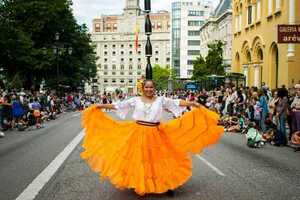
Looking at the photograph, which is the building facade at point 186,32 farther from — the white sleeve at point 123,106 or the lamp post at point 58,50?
the white sleeve at point 123,106

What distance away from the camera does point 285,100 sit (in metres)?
16.1

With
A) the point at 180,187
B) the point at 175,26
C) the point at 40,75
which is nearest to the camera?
the point at 180,187

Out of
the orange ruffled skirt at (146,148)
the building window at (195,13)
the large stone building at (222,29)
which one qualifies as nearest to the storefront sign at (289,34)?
the orange ruffled skirt at (146,148)

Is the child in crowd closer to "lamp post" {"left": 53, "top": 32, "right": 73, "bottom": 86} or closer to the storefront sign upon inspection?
the storefront sign

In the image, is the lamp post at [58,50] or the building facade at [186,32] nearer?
the lamp post at [58,50]

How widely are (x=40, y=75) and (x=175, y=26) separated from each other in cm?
10544

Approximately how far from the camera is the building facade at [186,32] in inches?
5940

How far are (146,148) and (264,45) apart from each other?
32372 millimetres

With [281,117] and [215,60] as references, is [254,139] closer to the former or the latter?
[281,117]

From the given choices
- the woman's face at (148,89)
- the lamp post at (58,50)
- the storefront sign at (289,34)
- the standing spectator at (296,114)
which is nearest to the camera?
the woman's face at (148,89)

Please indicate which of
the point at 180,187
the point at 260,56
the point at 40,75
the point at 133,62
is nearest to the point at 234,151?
the point at 180,187

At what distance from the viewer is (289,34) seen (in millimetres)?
19391

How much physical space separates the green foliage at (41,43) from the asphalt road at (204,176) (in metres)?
32.5

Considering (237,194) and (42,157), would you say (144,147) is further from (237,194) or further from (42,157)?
(42,157)
